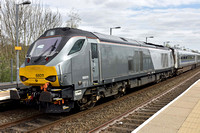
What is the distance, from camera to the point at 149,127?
5801 mm

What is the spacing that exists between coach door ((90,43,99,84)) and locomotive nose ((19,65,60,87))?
1.84m

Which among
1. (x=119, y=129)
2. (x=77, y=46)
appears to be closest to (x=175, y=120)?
(x=119, y=129)

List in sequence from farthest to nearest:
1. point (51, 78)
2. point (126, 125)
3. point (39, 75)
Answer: point (39, 75)
point (51, 78)
point (126, 125)

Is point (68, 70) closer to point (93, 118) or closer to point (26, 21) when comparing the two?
point (93, 118)

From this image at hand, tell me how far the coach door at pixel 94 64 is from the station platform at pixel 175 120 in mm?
2853

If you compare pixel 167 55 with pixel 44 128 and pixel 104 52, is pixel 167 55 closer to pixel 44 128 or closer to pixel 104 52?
pixel 104 52

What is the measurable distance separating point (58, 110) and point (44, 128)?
38.5 inches

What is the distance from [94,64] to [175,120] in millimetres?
3846

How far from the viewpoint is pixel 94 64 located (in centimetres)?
835

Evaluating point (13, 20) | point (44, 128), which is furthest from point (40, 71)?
point (13, 20)

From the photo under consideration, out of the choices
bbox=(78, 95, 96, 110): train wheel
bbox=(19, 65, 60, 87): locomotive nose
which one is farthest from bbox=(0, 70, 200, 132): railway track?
bbox=(19, 65, 60, 87): locomotive nose

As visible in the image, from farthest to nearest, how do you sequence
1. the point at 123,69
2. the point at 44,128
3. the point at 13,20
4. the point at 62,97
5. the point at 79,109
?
1. the point at 13,20
2. the point at 123,69
3. the point at 79,109
4. the point at 62,97
5. the point at 44,128

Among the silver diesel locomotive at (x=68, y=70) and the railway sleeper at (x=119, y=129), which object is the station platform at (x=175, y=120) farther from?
the silver diesel locomotive at (x=68, y=70)

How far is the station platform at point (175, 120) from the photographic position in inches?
219
